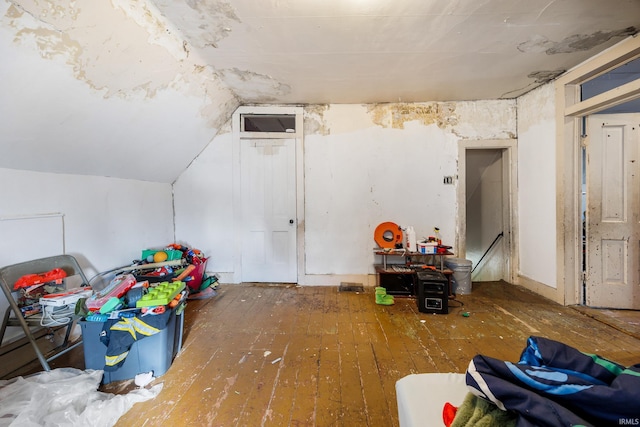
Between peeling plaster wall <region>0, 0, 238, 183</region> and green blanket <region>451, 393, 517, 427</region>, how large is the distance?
266 centimetres

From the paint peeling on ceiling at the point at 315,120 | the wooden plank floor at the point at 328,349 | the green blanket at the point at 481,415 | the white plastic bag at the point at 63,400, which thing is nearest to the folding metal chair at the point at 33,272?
the white plastic bag at the point at 63,400

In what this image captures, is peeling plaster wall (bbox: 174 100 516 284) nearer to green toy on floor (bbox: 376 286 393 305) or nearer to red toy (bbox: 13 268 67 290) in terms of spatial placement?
green toy on floor (bbox: 376 286 393 305)

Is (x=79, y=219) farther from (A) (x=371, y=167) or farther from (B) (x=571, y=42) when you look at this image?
(B) (x=571, y=42)

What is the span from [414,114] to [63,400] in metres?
4.35

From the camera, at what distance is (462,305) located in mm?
3004

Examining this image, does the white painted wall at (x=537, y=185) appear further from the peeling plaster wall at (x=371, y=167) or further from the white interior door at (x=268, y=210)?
the white interior door at (x=268, y=210)

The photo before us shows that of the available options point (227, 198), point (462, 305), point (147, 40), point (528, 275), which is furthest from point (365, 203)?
point (147, 40)

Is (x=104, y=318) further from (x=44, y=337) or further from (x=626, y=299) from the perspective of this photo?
(x=626, y=299)

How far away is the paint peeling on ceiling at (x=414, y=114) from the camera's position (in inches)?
143

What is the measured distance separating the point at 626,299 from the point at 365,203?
2996mm

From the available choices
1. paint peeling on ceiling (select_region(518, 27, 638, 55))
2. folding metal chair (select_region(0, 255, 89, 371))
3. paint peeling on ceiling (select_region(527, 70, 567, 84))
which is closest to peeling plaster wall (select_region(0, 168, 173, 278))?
folding metal chair (select_region(0, 255, 89, 371))

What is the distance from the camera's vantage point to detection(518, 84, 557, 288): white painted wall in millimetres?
3055

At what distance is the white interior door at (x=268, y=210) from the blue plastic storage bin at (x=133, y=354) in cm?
197

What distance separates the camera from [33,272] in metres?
1.97
